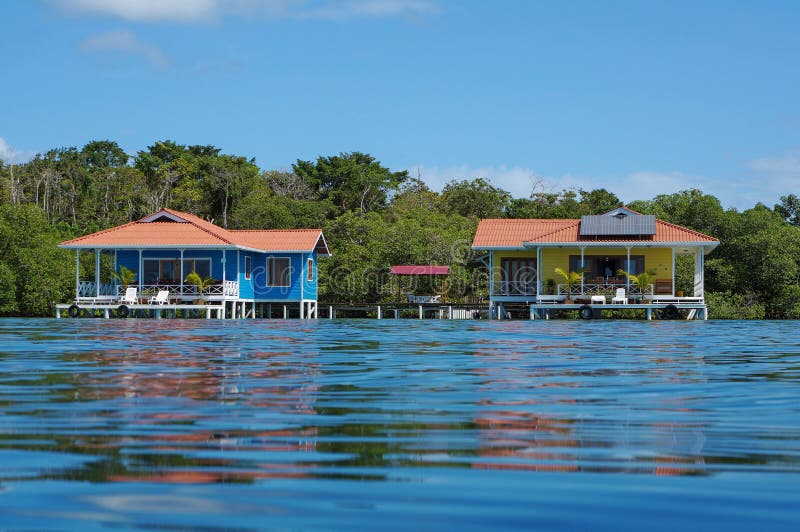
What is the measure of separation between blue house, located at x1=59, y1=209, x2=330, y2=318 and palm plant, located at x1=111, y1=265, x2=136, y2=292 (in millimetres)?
283

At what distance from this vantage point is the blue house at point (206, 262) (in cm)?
4028

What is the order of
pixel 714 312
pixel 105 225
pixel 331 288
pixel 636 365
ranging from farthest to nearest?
pixel 105 225
pixel 331 288
pixel 714 312
pixel 636 365

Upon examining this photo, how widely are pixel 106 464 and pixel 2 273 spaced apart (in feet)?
133

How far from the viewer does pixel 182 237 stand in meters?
40.8

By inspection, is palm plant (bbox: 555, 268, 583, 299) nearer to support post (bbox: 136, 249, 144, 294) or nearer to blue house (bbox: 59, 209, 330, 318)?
blue house (bbox: 59, 209, 330, 318)

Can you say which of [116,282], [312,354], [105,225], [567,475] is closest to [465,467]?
[567,475]

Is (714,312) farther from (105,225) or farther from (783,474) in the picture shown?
(783,474)

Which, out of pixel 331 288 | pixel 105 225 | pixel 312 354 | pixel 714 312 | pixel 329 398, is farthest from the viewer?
pixel 105 225

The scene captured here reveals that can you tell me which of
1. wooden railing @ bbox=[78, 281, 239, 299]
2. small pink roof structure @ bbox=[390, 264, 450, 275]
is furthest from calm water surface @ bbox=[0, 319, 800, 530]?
small pink roof structure @ bbox=[390, 264, 450, 275]

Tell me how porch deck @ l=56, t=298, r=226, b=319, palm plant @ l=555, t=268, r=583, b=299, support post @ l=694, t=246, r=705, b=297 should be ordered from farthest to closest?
porch deck @ l=56, t=298, r=226, b=319, support post @ l=694, t=246, r=705, b=297, palm plant @ l=555, t=268, r=583, b=299

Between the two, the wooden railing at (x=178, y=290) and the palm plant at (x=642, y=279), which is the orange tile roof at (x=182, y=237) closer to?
the wooden railing at (x=178, y=290)

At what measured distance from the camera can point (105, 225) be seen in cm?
5722

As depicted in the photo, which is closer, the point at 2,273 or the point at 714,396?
the point at 714,396

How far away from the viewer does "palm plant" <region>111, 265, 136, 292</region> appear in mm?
Answer: 40719
